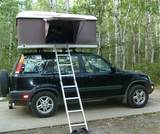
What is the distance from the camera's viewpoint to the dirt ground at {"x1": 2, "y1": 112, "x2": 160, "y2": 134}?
4403mm

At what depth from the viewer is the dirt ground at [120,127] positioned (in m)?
4.40

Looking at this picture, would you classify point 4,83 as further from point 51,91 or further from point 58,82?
point 58,82

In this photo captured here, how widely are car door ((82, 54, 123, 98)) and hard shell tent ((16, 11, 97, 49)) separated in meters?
0.56

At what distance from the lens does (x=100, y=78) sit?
6051 millimetres

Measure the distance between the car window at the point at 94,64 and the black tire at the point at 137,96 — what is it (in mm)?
1140

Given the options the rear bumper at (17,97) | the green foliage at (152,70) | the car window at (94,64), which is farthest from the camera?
the green foliage at (152,70)

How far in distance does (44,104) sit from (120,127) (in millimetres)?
2207

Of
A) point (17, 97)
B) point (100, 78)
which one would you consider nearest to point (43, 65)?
point (17, 97)

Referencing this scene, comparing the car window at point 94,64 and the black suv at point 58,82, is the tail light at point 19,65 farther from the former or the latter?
the car window at point 94,64

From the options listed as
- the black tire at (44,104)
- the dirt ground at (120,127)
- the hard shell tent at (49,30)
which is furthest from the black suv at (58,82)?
the dirt ground at (120,127)

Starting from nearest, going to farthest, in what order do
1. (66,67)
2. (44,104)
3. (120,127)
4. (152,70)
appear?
(120,127), (44,104), (66,67), (152,70)

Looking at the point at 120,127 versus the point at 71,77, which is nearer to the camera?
the point at 120,127

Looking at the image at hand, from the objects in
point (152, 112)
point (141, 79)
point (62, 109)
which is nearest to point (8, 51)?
point (62, 109)

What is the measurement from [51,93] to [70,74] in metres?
0.81
